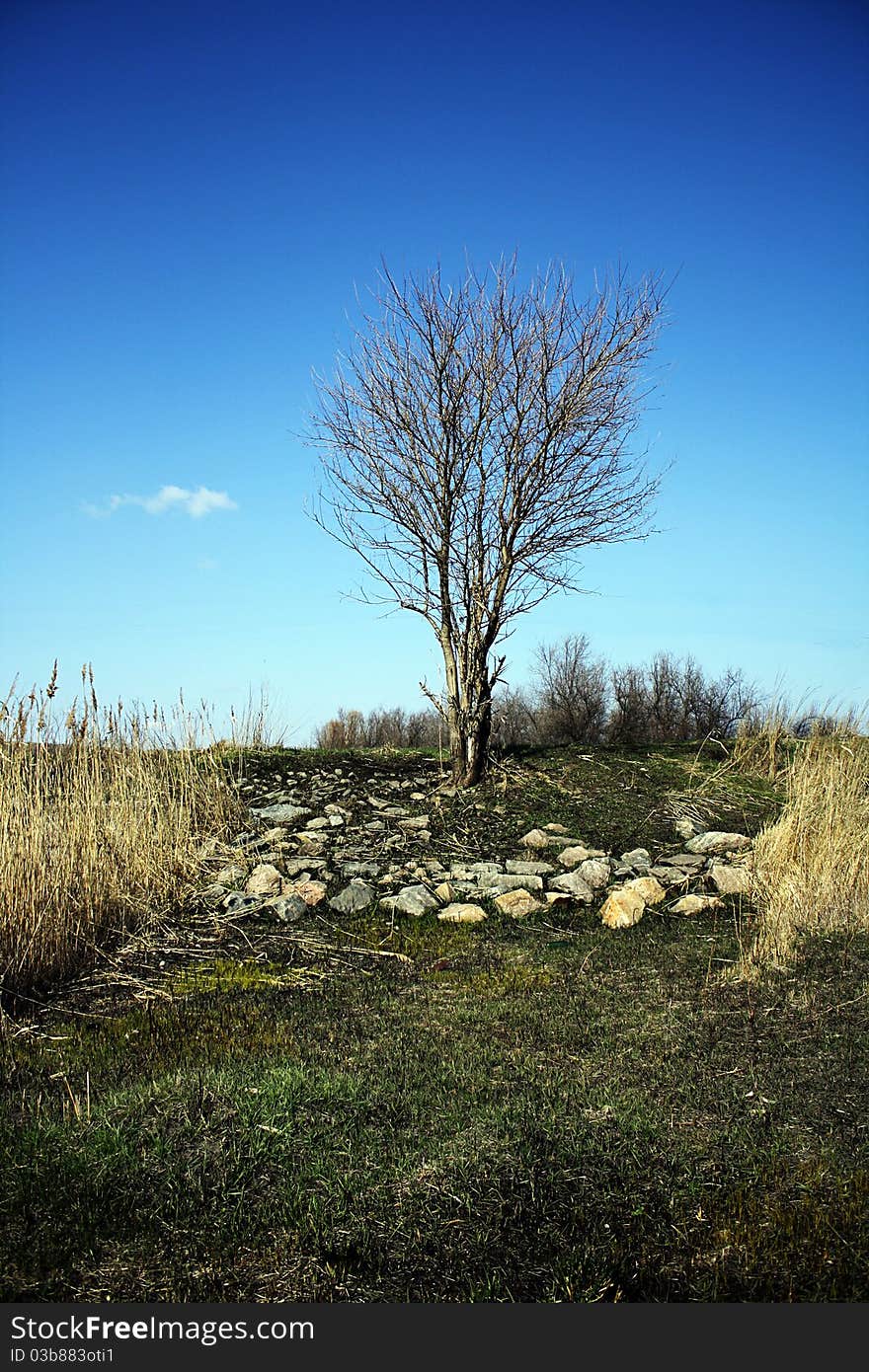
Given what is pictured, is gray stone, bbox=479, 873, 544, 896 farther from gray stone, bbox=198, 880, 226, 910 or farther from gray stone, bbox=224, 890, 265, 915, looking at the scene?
gray stone, bbox=198, 880, 226, 910

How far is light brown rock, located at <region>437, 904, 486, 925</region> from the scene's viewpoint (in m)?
5.59

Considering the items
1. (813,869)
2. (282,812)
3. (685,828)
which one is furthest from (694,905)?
(282,812)

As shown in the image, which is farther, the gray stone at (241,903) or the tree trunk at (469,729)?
the tree trunk at (469,729)

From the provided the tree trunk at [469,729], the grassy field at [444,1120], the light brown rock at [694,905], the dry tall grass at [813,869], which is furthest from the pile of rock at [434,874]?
the tree trunk at [469,729]

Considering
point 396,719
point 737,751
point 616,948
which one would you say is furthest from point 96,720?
point 396,719

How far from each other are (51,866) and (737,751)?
6.75 m

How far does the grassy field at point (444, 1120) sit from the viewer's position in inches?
94.9

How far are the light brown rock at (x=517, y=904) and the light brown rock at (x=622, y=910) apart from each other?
0.42 metres

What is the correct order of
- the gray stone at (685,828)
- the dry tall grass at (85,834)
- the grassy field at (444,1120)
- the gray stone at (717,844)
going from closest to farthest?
1. the grassy field at (444,1120)
2. the dry tall grass at (85,834)
3. the gray stone at (717,844)
4. the gray stone at (685,828)

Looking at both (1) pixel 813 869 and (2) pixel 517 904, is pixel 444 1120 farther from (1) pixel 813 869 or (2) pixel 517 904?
(1) pixel 813 869

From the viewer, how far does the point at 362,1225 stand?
2531 millimetres

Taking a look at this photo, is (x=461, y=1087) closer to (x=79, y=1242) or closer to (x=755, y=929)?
(x=79, y=1242)

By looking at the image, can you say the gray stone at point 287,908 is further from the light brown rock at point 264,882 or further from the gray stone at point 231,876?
the gray stone at point 231,876

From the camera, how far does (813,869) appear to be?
5430mm
